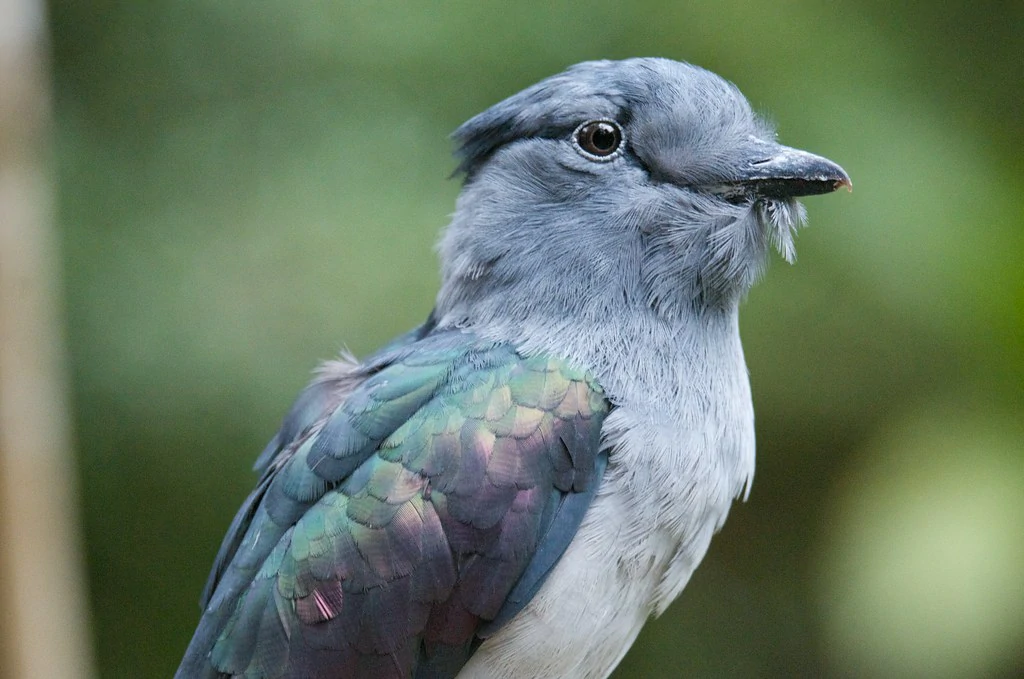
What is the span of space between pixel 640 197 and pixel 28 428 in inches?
123

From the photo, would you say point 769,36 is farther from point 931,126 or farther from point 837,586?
point 837,586

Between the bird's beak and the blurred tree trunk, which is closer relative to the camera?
the bird's beak

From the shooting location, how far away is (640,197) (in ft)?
9.04

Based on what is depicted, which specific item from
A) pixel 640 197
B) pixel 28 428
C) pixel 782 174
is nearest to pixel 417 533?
pixel 640 197

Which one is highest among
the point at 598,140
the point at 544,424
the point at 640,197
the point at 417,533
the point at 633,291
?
the point at 598,140

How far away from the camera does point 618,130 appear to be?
9.14 feet

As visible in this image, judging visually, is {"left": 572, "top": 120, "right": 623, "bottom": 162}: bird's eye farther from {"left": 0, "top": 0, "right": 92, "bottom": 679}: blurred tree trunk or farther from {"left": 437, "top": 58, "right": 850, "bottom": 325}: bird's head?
{"left": 0, "top": 0, "right": 92, "bottom": 679}: blurred tree trunk

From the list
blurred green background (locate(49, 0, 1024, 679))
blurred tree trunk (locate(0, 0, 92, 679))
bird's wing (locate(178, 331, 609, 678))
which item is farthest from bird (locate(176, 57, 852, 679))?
blurred green background (locate(49, 0, 1024, 679))

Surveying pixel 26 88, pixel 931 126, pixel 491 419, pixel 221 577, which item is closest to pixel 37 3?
pixel 26 88

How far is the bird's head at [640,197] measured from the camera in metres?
2.75

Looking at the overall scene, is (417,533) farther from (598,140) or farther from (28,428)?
(28,428)

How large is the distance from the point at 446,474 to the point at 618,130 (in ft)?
3.34

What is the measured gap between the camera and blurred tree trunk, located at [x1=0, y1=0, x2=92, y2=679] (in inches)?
174

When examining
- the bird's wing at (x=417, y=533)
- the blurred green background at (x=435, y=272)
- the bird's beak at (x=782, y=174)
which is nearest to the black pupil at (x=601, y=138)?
the bird's beak at (x=782, y=174)
